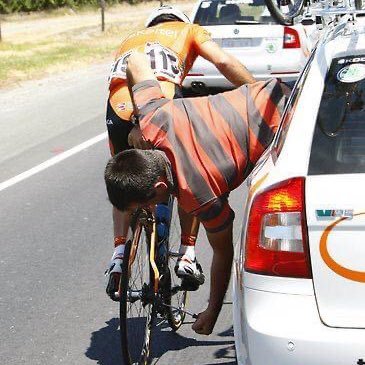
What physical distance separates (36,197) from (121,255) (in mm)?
4070

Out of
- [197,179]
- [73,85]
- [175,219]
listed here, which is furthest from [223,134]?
[73,85]

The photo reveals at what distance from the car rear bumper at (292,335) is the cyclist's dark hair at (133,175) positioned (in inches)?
32.0

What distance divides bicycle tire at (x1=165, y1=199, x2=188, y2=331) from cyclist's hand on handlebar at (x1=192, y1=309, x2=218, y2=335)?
340 mm

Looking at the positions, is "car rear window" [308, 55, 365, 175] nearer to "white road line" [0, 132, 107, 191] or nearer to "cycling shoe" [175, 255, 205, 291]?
"cycling shoe" [175, 255, 205, 291]

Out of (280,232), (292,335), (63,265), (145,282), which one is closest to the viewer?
(292,335)

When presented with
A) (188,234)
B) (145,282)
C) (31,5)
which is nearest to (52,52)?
(188,234)

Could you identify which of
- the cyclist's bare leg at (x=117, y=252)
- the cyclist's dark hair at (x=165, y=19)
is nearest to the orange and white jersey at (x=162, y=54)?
the cyclist's dark hair at (x=165, y=19)

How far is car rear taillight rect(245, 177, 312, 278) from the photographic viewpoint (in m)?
3.44

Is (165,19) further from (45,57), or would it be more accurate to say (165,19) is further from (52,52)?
(52,52)

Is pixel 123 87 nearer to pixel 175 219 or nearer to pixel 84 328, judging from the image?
pixel 175 219

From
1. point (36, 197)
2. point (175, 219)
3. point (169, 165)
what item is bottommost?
point (36, 197)

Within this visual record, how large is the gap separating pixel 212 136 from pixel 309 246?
103cm

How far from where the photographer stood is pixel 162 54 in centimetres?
529

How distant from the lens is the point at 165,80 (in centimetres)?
527
